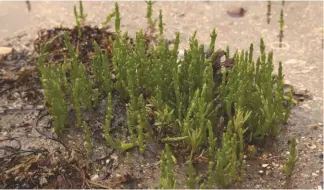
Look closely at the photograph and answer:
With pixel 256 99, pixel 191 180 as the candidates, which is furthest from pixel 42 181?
pixel 256 99

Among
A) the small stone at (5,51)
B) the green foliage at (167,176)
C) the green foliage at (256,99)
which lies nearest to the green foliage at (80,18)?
the small stone at (5,51)

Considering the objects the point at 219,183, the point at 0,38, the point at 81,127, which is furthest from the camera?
the point at 0,38

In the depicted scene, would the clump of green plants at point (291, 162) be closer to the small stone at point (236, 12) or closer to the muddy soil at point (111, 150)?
the muddy soil at point (111, 150)

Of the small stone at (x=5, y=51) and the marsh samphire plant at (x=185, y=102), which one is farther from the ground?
the small stone at (x=5, y=51)

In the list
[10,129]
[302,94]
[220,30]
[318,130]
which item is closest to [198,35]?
[220,30]

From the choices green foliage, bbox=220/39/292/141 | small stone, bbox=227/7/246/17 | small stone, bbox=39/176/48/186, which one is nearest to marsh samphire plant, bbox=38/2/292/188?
green foliage, bbox=220/39/292/141

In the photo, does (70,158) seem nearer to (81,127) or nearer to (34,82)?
(81,127)

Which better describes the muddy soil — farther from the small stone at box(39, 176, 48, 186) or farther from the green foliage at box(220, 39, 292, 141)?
the green foliage at box(220, 39, 292, 141)
